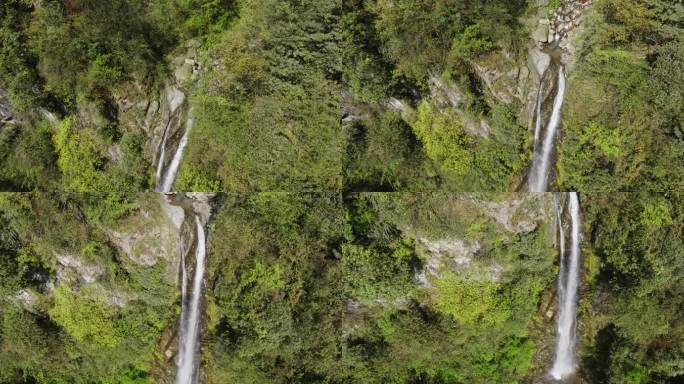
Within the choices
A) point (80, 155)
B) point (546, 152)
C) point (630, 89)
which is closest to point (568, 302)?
point (546, 152)

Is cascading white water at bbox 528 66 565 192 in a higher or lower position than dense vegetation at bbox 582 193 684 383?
higher

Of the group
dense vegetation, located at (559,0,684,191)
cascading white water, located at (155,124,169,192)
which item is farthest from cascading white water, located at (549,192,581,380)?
cascading white water, located at (155,124,169,192)

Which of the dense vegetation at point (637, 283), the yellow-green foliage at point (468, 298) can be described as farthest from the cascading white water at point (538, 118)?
the yellow-green foliage at point (468, 298)

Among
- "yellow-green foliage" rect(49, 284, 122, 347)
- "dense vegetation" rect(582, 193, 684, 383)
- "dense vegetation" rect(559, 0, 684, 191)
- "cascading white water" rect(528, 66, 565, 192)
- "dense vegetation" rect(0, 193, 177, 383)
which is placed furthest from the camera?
"yellow-green foliage" rect(49, 284, 122, 347)

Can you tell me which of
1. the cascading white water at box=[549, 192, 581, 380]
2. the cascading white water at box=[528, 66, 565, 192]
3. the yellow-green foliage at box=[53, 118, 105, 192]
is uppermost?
the yellow-green foliage at box=[53, 118, 105, 192]

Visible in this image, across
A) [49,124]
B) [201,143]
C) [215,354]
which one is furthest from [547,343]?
[49,124]

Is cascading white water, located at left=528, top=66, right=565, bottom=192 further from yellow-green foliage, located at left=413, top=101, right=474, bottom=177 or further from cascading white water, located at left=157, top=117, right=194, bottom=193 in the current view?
cascading white water, located at left=157, top=117, right=194, bottom=193

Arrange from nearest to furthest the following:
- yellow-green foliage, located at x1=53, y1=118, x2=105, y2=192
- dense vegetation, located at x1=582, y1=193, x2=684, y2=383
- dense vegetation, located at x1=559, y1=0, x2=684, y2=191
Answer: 1. dense vegetation, located at x1=559, y1=0, x2=684, y2=191
2. dense vegetation, located at x1=582, y1=193, x2=684, y2=383
3. yellow-green foliage, located at x1=53, y1=118, x2=105, y2=192

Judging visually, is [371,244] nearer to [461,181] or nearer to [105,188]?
[461,181]
